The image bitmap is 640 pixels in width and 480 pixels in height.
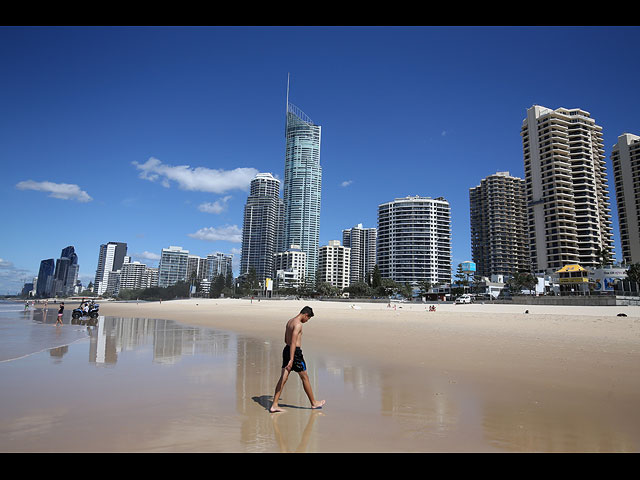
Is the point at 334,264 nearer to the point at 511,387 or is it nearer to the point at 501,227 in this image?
the point at 501,227

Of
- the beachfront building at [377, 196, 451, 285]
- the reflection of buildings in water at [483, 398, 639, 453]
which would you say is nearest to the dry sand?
the reflection of buildings in water at [483, 398, 639, 453]

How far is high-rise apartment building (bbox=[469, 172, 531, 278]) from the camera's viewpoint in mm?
147125

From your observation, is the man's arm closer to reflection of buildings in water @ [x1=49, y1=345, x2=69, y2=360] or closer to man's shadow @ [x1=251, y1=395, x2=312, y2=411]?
man's shadow @ [x1=251, y1=395, x2=312, y2=411]

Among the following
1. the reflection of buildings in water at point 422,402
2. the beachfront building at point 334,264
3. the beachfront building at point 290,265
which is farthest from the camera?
the beachfront building at point 334,264

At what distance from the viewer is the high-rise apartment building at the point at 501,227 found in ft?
483

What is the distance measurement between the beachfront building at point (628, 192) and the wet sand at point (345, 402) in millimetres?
122894

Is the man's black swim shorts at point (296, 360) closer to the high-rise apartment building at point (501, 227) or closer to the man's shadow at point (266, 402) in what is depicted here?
the man's shadow at point (266, 402)

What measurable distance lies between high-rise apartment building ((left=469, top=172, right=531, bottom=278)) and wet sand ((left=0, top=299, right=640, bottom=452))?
15054cm

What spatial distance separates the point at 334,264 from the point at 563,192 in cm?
10746

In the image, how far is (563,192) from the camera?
95.3 metres

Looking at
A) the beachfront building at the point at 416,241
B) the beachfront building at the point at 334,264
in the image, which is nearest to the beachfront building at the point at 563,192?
the beachfront building at the point at 416,241

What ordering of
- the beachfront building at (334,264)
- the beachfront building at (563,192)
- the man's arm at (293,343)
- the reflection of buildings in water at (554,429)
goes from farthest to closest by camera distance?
the beachfront building at (334,264) < the beachfront building at (563,192) < the man's arm at (293,343) < the reflection of buildings in water at (554,429)
